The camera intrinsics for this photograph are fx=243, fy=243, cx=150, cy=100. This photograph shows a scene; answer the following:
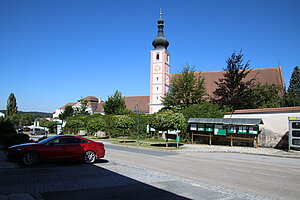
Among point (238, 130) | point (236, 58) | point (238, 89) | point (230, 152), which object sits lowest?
point (230, 152)

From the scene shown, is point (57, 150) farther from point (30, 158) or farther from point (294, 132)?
point (294, 132)

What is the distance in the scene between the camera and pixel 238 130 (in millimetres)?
22828

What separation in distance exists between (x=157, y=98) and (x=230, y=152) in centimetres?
4026

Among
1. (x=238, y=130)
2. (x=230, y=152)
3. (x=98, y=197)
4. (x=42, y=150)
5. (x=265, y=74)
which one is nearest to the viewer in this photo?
(x=98, y=197)

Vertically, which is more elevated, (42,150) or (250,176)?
(42,150)

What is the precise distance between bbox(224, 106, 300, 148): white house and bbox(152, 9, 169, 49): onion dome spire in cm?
3988

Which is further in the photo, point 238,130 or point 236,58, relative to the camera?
point 236,58

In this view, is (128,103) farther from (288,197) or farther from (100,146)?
(288,197)

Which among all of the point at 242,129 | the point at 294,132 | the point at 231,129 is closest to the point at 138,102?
the point at 231,129

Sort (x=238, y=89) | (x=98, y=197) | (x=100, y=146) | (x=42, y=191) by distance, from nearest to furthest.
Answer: (x=98, y=197), (x=42, y=191), (x=100, y=146), (x=238, y=89)

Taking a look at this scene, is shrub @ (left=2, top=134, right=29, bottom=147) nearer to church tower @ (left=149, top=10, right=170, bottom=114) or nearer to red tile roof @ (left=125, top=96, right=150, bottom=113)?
church tower @ (left=149, top=10, right=170, bottom=114)

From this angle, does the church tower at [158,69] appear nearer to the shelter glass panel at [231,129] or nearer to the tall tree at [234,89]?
the tall tree at [234,89]

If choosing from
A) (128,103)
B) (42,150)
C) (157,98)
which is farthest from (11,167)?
(128,103)

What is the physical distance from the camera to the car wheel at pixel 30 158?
35.1 feet
